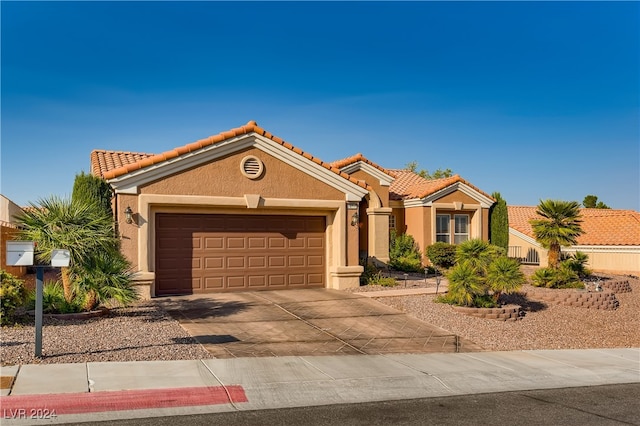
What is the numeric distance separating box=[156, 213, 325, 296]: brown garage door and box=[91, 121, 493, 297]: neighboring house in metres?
0.03

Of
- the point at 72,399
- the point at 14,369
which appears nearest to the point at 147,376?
the point at 72,399

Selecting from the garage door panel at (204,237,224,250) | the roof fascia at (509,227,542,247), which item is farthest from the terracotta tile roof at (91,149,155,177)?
the roof fascia at (509,227,542,247)

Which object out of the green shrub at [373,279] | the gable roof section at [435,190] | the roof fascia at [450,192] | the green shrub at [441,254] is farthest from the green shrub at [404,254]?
the green shrub at [373,279]

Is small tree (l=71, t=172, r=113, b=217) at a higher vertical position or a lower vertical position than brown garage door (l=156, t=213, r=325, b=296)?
higher

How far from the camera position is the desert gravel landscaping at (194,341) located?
398 inches

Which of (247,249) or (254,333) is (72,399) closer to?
(254,333)

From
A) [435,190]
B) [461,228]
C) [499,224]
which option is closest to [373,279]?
[435,190]

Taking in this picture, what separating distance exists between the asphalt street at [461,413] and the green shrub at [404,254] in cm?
1599

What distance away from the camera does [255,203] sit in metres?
17.4

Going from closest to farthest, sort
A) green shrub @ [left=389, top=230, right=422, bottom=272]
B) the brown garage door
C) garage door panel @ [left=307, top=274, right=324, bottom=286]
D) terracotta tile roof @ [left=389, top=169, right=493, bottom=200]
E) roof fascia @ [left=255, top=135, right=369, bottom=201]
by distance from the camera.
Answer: the brown garage door, roof fascia @ [left=255, top=135, right=369, bottom=201], garage door panel @ [left=307, top=274, right=324, bottom=286], green shrub @ [left=389, top=230, right=422, bottom=272], terracotta tile roof @ [left=389, top=169, right=493, bottom=200]

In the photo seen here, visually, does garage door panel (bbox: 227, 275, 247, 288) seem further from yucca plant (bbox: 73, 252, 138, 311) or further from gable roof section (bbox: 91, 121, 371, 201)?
yucca plant (bbox: 73, 252, 138, 311)

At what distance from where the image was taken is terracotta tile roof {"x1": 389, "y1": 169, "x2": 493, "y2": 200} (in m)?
26.8

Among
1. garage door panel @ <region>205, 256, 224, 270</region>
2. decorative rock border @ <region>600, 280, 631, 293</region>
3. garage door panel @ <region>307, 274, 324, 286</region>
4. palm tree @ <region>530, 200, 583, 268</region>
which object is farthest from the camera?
decorative rock border @ <region>600, 280, 631, 293</region>

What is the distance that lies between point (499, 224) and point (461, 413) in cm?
2159
